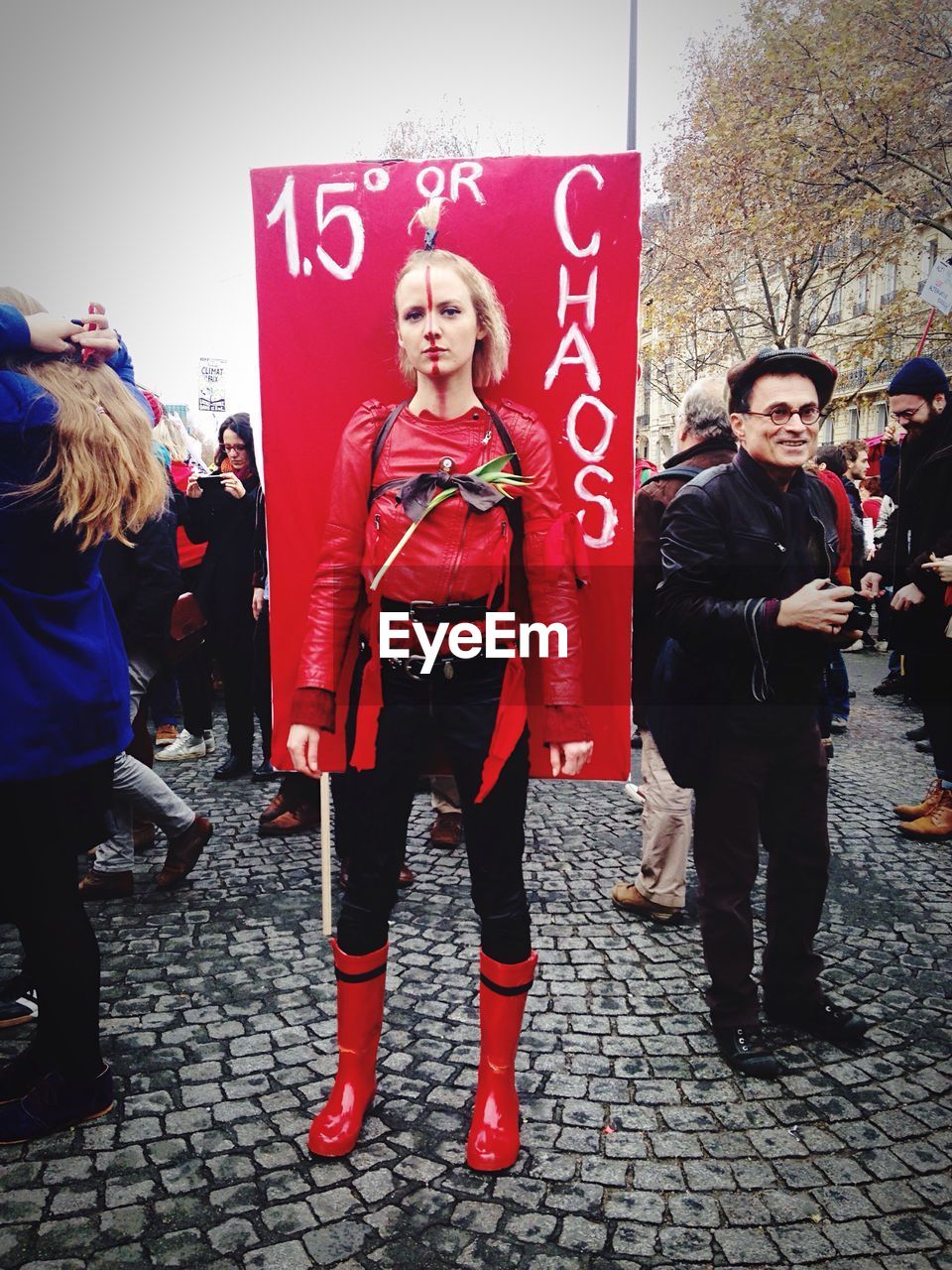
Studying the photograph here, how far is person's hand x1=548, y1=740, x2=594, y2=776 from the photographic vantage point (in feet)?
7.71

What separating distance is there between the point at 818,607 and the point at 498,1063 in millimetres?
1504

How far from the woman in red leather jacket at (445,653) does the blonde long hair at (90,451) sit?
62 cm

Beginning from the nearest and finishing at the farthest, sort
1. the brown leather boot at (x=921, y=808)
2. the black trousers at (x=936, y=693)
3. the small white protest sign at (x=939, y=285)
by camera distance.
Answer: the black trousers at (x=936, y=693) → the brown leather boot at (x=921, y=808) → the small white protest sign at (x=939, y=285)

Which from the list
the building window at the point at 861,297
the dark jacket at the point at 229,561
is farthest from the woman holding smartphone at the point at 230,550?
the building window at the point at 861,297

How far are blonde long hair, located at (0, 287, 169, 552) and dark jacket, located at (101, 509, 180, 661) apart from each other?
4.85 feet

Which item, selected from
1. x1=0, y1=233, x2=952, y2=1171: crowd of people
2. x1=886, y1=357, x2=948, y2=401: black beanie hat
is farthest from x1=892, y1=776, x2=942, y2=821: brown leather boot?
x1=0, y1=233, x2=952, y2=1171: crowd of people

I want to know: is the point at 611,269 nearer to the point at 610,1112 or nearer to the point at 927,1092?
the point at 610,1112

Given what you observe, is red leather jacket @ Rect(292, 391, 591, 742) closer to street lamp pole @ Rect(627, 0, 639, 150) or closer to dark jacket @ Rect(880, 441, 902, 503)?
dark jacket @ Rect(880, 441, 902, 503)

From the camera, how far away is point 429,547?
7.25 ft

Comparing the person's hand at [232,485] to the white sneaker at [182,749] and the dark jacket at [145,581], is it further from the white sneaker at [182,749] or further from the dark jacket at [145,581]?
the white sneaker at [182,749]

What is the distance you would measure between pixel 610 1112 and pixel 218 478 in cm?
429

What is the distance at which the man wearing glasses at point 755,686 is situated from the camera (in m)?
2.66

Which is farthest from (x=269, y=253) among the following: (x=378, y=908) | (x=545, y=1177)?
(x=545, y=1177)

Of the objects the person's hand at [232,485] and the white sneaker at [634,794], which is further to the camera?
the person's hand at [232,485]
